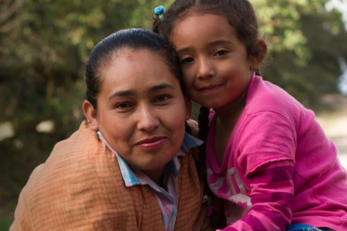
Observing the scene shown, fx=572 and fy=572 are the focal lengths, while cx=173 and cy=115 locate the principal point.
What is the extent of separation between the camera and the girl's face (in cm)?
246

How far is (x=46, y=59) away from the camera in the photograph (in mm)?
10242

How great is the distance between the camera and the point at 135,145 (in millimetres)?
2359

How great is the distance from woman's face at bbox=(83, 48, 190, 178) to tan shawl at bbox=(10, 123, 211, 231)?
0.10 metres

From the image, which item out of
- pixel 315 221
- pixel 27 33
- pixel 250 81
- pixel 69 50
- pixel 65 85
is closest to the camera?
pixel 315 221

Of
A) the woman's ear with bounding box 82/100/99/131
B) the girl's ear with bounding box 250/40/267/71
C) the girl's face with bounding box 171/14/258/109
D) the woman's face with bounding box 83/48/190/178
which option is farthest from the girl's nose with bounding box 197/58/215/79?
the woman's ear with bounding box 82/100/99/131

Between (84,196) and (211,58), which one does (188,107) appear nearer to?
(211,58)

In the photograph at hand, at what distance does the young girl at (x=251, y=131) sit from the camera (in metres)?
2.27

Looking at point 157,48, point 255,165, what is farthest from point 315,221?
point 157,48

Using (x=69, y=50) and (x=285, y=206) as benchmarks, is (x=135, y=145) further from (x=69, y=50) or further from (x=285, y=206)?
(x=69, y=50)

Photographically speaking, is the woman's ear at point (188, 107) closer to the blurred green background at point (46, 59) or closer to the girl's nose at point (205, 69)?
the girl's nose at point (205, 69)

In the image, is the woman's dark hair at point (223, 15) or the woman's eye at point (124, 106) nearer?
the woman's eye at point (124, 106)

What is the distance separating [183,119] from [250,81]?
393 millimetres

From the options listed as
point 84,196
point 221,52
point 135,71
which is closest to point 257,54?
point 221,52

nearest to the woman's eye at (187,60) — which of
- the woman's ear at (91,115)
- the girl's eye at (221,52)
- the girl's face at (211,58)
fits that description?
the girl's face at (211,58)
